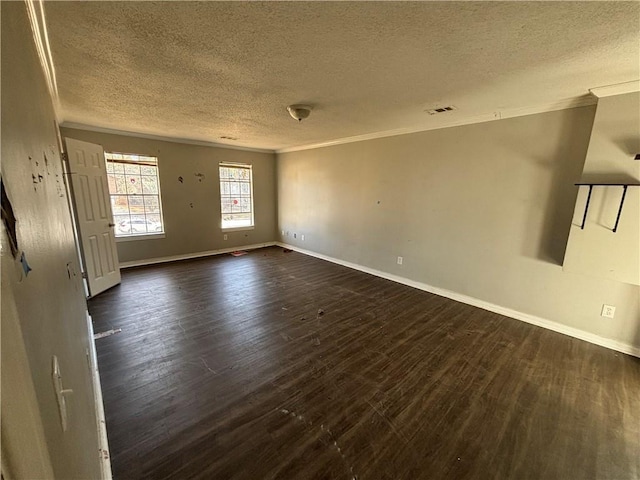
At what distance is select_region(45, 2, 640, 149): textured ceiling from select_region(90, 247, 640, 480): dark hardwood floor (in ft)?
7.71

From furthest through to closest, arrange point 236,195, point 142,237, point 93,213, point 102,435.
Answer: point 236,195, point 142,237, point 93,213, point 102,435

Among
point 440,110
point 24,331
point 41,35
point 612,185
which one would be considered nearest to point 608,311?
point 612,185

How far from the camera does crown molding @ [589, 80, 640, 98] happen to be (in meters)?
2.17

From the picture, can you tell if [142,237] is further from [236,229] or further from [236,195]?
[236,195]

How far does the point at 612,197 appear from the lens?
234cm

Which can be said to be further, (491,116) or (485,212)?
(485,212)

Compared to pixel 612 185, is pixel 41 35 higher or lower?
higher

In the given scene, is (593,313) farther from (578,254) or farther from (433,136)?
(433,136)

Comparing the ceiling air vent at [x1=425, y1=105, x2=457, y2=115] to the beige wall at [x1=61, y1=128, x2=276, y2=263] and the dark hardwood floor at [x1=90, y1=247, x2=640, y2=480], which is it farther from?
the beige wall at [x1=61, y1=128, x2=276, y2=263]

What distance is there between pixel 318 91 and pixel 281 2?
3.83ft

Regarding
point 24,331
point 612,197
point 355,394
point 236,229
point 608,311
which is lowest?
point 355,394

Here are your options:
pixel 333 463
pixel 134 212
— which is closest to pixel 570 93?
pixel 333 463

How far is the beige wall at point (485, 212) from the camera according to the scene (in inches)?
106

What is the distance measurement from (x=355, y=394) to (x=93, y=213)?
396 cm
